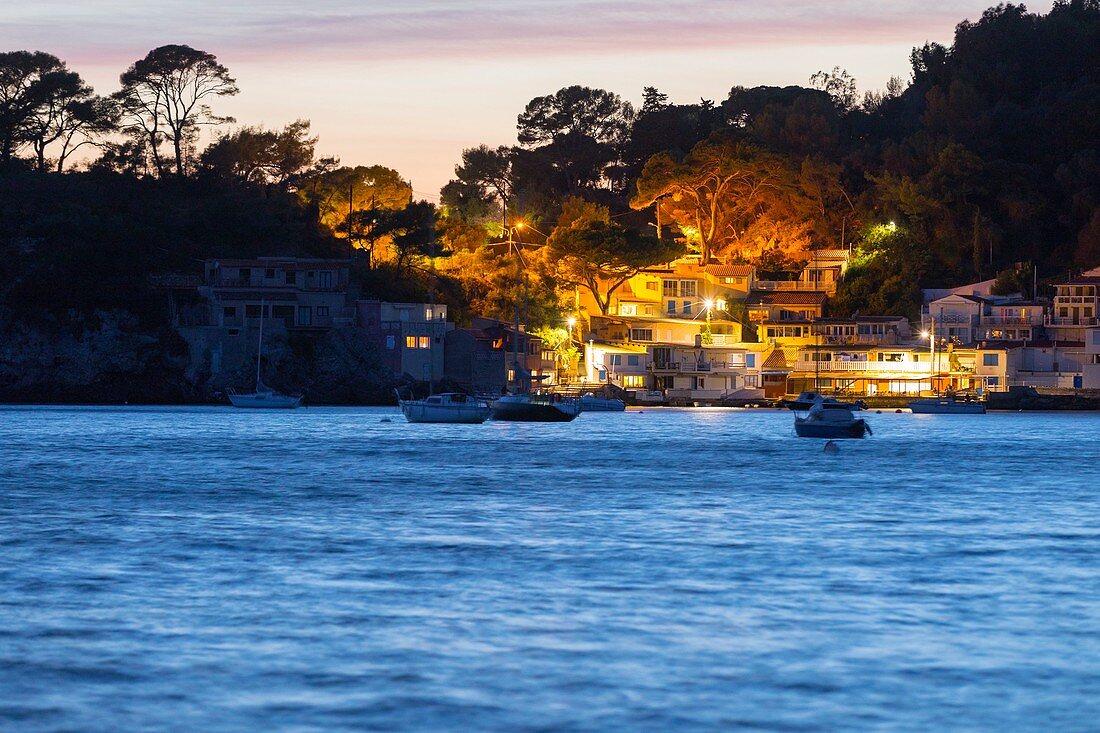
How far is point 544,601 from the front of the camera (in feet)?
62.1

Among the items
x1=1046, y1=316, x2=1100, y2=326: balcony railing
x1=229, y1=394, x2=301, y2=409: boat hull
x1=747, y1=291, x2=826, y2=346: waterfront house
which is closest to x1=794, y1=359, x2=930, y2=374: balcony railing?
x1=747, y1=291, x2=826, y2=346: waterfront house

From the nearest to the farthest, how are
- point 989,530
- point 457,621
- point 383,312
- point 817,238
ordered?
point 457,621 < point 989,530 < point 383,312 < point 817,238

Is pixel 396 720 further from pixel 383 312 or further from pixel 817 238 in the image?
pixel 817 238

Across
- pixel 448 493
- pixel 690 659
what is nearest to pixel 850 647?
pixel 690 659

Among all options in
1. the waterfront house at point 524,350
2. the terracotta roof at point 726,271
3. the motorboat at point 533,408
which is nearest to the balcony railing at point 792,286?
the terracotta roof at point 726,271

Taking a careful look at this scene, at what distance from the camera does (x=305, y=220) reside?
98.9 metres

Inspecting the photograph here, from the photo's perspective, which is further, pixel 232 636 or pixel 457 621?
pixel 457 621

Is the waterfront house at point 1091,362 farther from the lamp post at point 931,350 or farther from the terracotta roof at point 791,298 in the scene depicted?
the terracotta roof at point 791,298

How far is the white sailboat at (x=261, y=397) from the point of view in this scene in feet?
283

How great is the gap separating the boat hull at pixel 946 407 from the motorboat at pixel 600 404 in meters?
19.0

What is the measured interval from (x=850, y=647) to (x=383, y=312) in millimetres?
74791

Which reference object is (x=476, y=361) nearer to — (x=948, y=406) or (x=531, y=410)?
(x=531, y=410)

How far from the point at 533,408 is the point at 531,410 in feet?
0.77

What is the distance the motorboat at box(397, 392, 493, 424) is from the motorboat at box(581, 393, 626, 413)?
57.6 ft
